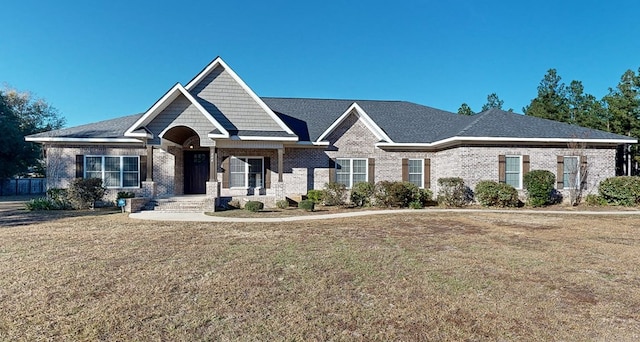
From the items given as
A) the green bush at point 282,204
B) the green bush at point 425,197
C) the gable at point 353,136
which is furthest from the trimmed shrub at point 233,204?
the green bush at point 425,197

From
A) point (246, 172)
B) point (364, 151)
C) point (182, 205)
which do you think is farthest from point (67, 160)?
point (364, 151)

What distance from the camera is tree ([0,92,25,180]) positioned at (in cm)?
2755

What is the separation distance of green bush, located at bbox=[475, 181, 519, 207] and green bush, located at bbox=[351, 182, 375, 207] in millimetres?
5154

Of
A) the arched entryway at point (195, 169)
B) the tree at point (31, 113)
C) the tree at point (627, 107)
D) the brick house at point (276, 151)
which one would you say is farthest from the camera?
the tree at point (31, 113)

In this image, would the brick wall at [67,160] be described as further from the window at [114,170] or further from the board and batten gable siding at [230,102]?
the board and batten gable siding at [230,102]

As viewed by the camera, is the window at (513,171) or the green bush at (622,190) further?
the window at (513,171)

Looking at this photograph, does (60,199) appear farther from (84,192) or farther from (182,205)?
(182,205)

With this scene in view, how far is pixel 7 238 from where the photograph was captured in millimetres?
8117

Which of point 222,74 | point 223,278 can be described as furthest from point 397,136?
point 223,278

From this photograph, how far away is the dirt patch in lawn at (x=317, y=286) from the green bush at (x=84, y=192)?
20.5ft

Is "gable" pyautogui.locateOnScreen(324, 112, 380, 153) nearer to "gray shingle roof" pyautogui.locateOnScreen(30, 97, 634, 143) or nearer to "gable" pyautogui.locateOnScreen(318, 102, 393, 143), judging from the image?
"gable" pyautogui.locateOnScreen(318, 102, 393, 143)

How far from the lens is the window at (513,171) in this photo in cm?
1647

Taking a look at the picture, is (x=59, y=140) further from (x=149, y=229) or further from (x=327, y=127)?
(x=327, y=127)

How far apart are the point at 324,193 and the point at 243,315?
12.4m
